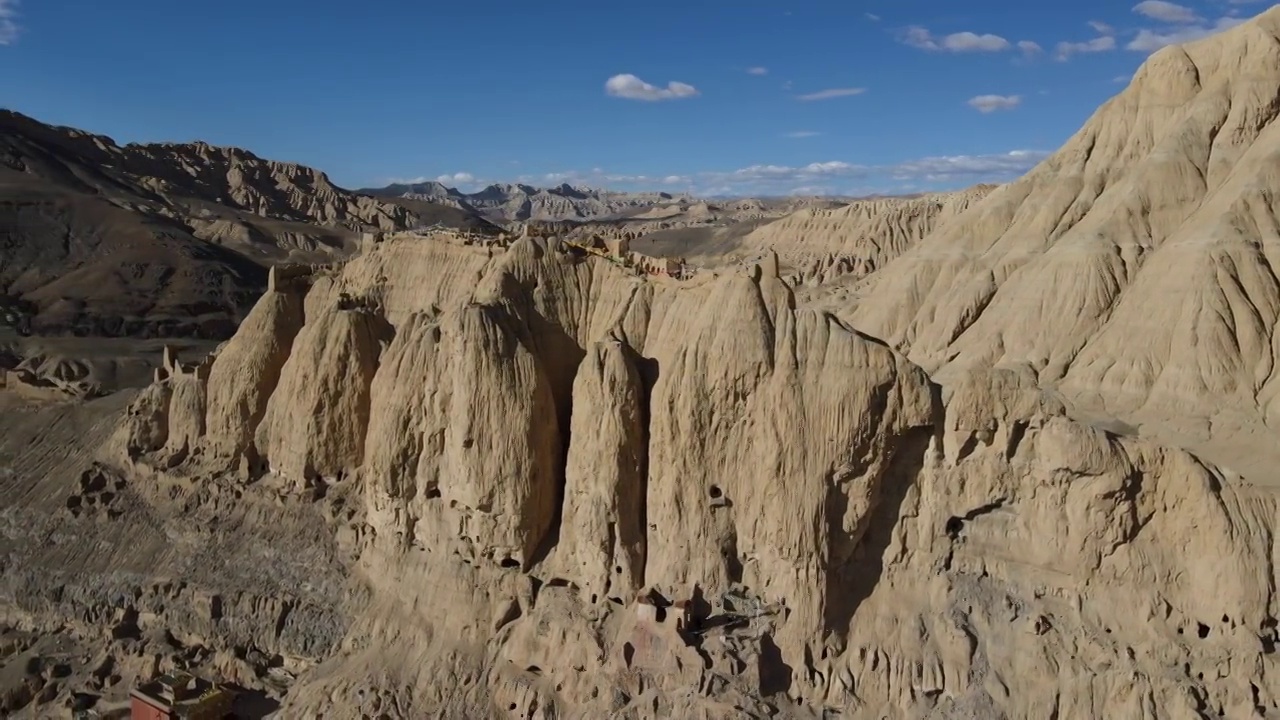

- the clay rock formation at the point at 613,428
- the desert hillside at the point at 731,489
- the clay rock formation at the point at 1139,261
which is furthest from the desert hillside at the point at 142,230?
the clay rock formation at the point at 1139,261

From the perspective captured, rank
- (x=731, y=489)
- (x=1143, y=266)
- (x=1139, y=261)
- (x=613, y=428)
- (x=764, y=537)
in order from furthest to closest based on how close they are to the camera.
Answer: (x=1139, y=261), (x=1143, y=266), (x=613, y=428), (x=731, y=489), (x=764, y=537)

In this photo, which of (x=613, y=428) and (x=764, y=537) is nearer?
(x=764, y=537)

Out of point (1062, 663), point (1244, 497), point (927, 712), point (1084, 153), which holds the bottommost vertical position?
point (927, 712)

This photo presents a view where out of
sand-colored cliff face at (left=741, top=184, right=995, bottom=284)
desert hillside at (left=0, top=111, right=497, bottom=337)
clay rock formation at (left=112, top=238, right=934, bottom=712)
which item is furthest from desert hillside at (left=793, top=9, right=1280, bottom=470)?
desert hillside at (left=0, top=111, right=497, bottom=337)

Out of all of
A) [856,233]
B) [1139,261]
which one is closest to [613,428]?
[1139,261]

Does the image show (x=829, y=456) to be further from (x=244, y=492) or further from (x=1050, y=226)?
(x=244, y=492)

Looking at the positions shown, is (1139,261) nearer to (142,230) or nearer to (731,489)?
(731,489)

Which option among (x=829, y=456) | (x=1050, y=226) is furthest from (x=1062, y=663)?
(x=1050, y=226)
